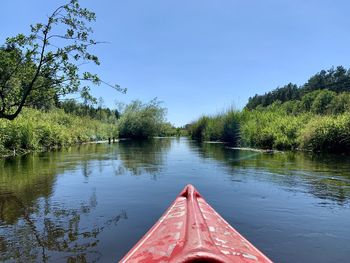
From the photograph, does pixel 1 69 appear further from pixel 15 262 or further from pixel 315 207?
pixel 315 207

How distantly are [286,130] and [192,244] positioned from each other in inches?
1018

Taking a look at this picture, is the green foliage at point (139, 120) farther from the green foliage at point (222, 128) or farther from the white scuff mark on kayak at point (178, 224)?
the white scuff mark on kayak at point (178, 224)

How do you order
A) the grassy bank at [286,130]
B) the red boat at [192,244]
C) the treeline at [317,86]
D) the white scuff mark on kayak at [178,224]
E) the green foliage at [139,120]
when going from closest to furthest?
the red boat at [192,244] < the white scuff mark on kayak at [178,224] < the grassy bank at [286,130] < the green foliage at [139,120] < the treeline at [317,86]

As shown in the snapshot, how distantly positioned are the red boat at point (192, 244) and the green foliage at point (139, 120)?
55.4 metres

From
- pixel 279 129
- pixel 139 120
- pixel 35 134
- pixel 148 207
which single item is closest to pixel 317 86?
pixel 139 120

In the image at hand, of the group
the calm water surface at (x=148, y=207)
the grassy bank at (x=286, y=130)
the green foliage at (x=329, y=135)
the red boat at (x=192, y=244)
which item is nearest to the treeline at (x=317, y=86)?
the grassy bank at (x=286, y=130)

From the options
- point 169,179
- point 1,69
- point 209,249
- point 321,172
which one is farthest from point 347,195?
point 1,69

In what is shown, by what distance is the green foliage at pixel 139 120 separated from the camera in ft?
197

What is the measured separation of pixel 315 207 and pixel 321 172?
582 centimetres

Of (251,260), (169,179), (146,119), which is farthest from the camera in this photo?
(146,119)

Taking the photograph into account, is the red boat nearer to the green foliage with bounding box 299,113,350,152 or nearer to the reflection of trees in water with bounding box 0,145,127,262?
the reflection of trees in water with bounding box 0,145,127,262

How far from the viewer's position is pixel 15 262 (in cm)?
552

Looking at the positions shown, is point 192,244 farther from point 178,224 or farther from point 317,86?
point 317,86

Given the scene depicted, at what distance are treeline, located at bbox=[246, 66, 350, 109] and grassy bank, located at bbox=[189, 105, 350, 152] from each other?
76262 millimetres
